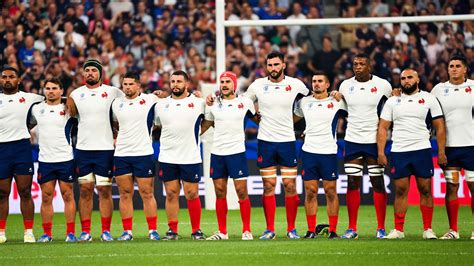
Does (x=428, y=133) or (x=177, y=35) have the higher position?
(x=177, y=35)

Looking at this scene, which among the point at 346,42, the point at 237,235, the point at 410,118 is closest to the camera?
the point at 410,118

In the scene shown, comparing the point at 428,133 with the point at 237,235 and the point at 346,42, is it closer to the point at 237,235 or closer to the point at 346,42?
the point at 237,235

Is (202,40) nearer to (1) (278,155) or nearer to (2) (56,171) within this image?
(1) (278,155)

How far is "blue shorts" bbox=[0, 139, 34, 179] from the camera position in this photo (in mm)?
14475

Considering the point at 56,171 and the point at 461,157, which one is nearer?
the point at 461,157

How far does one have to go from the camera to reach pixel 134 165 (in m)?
14.3

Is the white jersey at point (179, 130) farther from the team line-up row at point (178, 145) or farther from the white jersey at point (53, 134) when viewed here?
the white jersey at point (53, 134)

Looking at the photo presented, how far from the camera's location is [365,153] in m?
14.3

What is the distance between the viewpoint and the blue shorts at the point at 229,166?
46.9 ft

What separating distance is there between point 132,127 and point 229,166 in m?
1.35

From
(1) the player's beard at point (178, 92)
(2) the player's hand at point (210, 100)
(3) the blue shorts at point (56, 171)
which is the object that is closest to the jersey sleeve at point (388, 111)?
(2) the player's hand at point (210, 100)

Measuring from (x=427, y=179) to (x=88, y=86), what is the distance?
4.52 meters

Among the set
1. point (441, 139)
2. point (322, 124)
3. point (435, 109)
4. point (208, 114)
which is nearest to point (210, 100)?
point (208, 114)

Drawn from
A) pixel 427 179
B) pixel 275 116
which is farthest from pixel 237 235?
pixel 427 179
